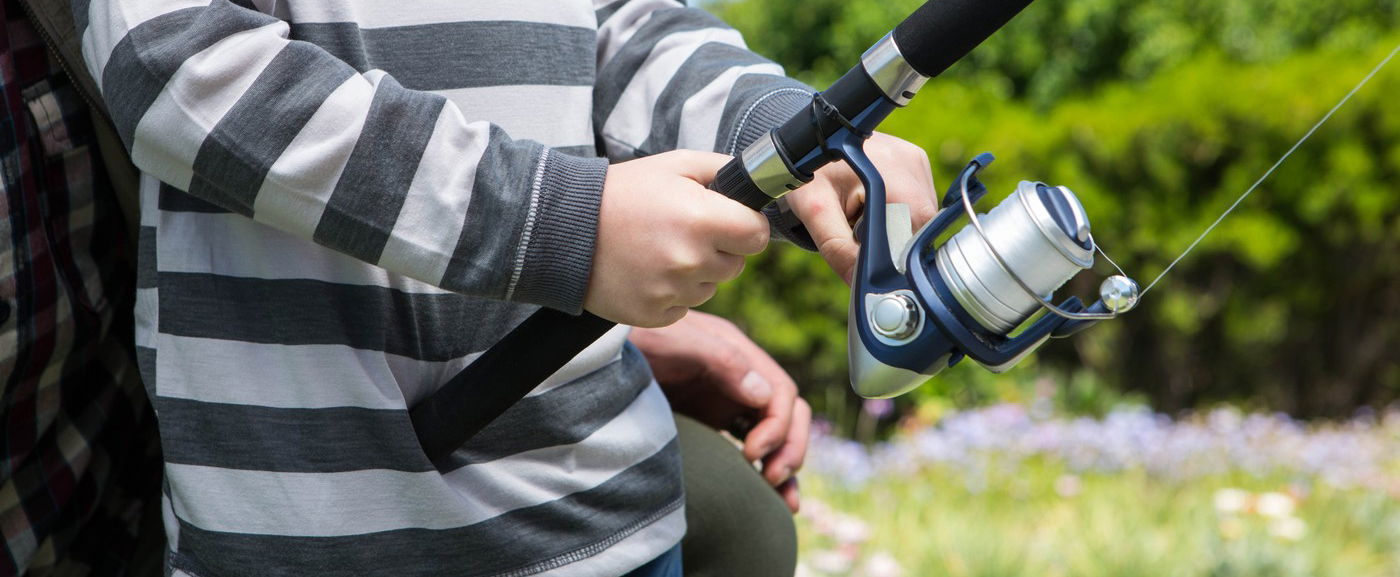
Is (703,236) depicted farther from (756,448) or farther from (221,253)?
(756,448)

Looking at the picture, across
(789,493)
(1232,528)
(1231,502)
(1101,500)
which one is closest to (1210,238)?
(1101,500)

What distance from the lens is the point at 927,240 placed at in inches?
37.6

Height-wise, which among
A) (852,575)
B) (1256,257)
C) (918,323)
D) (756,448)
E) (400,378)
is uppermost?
(918,323)

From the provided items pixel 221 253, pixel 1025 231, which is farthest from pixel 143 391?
pixel 1025 231

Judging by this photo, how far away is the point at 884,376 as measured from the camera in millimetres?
964

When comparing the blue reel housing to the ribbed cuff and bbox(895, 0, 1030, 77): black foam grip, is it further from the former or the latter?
the ribbed cuff

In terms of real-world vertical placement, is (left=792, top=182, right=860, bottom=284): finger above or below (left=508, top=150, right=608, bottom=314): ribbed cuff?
below

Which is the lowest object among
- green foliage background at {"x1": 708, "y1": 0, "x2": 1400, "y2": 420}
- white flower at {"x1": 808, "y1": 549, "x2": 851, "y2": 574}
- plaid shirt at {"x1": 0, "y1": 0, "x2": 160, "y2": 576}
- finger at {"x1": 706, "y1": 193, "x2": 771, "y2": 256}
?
green foliage background at {"x1": 708, "y1": 0, "x2": 1400, "y2": 420}

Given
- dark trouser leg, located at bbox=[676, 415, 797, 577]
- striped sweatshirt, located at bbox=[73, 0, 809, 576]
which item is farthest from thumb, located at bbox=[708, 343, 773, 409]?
striped sweatshirt, located at bbox=[73, 0, 809, 576]

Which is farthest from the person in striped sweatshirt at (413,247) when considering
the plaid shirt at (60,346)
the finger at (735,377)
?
the finger at (735,377)

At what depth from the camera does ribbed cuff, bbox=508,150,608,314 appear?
0.98 metres

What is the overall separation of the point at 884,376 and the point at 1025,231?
16 cm

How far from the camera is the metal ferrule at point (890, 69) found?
0.94m

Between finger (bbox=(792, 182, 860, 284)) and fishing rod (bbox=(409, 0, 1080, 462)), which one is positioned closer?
fishing rod (bbox=(409, 0, 1080, 462))
